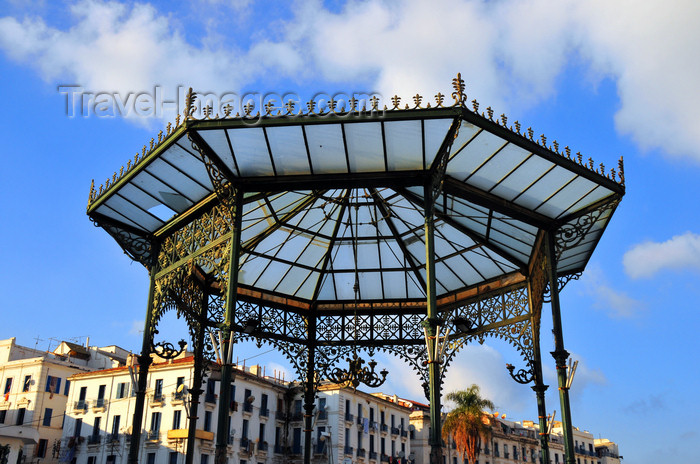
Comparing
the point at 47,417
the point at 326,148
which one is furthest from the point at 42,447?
the point at 326,148

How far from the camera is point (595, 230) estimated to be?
18188mm

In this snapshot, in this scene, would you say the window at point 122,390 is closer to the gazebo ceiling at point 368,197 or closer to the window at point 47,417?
the window at point 47,417

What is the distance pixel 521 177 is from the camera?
52.8ft

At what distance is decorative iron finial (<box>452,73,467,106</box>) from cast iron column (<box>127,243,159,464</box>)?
9.61 m

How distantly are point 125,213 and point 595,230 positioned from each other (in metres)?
12.7

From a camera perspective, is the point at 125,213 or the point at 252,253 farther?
the point at 252,253

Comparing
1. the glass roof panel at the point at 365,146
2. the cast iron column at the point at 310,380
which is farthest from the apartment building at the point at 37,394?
the glass roof panel at the point at 365,146

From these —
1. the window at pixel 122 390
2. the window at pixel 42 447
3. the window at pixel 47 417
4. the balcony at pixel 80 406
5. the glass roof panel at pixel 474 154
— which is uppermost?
the glass roof panel at pixel 474 154

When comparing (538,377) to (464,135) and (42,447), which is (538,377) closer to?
(464,135)

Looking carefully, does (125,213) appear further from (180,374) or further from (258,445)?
(258,445)

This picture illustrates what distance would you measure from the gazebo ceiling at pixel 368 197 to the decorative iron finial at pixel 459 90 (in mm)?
52

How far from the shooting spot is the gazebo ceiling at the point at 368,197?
47.6ft

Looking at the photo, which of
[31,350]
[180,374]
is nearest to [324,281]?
[180,374]

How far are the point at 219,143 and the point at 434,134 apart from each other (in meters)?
4.70
